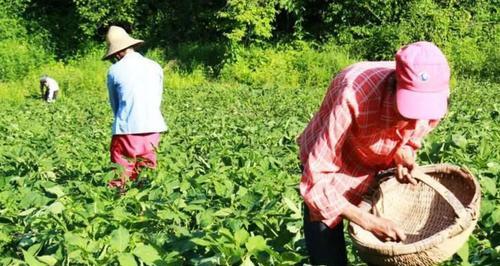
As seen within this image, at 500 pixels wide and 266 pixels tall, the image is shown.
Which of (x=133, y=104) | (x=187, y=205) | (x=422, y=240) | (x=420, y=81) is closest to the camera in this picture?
(x=420, y=81)

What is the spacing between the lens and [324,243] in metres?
2.65

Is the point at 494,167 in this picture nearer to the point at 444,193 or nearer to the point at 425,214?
the point at 425,214

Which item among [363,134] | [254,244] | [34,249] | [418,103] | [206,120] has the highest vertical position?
[418,103]

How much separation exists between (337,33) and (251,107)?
29.9ft

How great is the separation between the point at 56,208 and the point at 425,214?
5.35 ft

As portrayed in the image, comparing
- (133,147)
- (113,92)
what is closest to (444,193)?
(133,147)

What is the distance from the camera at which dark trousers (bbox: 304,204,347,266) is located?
2.65m

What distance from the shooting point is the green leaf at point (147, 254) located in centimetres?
254

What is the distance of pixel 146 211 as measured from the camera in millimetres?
3283

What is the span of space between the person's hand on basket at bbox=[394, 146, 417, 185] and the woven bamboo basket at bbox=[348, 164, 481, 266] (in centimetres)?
4

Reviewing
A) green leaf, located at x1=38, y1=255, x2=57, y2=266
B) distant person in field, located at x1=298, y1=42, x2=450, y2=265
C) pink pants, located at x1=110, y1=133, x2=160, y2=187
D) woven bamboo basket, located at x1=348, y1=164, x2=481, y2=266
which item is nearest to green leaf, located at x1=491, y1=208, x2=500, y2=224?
woven bamboo basket, located at x1=348, y1=164, x2=481, y2=266

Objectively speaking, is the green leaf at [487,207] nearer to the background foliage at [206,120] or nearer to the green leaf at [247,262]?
the background foliage at [206,120]

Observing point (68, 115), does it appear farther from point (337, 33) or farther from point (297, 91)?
point (337, 33)

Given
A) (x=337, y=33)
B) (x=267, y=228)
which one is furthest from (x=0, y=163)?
(x=337, y=33)
